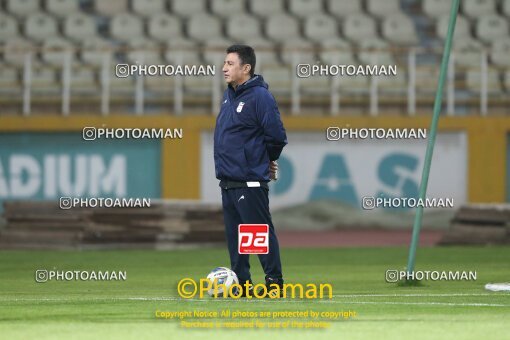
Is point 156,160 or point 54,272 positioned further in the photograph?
point 156,160

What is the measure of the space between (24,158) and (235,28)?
562 cm

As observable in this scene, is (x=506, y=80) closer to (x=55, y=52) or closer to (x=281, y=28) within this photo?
(x=281, y=28)

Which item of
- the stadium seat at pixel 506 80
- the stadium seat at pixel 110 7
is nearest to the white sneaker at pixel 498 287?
the stadium seat at pixel 506 80

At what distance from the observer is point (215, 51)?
26.6 meters

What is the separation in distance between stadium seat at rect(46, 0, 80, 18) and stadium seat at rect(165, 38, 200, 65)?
2484mm

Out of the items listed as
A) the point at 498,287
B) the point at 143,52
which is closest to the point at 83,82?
the point at 143,52

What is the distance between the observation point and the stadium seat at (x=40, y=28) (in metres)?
29.0

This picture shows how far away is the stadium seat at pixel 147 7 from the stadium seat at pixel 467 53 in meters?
6.35

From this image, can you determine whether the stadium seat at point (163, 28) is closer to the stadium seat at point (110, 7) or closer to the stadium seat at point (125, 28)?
the stadium seat at point (125, 28)

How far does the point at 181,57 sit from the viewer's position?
26.0m

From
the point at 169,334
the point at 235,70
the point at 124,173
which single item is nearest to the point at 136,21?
the point at 124,173

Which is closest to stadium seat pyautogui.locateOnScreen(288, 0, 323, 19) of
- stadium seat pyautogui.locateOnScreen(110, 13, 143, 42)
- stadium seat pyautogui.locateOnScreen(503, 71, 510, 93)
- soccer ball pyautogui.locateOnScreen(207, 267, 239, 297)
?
stadium seat pyautogui.locateOnScreen(110, 13, 143, 42)

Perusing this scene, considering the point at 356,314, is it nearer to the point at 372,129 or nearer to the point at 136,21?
the point at 372,129

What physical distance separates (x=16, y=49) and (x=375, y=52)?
6786 mm
